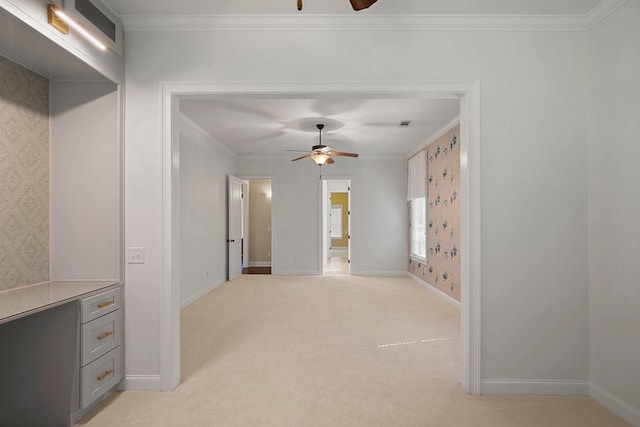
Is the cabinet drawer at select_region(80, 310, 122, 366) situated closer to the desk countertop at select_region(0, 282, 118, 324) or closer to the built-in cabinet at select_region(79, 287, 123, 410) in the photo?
the built-in cabinet at select_region(79, 287, 123, 410)

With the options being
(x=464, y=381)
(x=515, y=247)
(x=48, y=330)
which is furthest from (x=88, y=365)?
(x=515, y=247)

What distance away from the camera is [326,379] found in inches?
107

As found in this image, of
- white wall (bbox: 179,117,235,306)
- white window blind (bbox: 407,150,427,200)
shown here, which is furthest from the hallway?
white wall (bbox: 179,117,235,306)

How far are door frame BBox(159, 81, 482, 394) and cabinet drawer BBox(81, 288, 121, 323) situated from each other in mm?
327

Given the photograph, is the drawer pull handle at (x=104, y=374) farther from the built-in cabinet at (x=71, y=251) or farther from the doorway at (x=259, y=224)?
the doorway at (x=259, y=224)

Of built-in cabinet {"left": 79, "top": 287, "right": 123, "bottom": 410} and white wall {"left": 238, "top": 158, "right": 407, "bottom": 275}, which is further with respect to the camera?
white wall {"left": 238, "top": 158, "right": 407, "bottom": 275}

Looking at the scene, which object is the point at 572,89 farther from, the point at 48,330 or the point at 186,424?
the point at 48,330

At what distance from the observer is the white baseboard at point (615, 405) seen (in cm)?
214

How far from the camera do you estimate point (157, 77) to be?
2.57 metres

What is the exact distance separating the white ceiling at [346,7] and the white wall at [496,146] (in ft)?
0.47

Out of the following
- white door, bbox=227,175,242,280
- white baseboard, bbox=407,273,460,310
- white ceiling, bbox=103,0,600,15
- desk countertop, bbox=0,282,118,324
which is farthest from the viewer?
white door, bbox=227,175,242,280

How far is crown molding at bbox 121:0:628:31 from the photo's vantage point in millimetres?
2512

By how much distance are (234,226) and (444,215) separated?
4.36 metres

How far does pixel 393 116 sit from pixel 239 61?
9.07 ft
